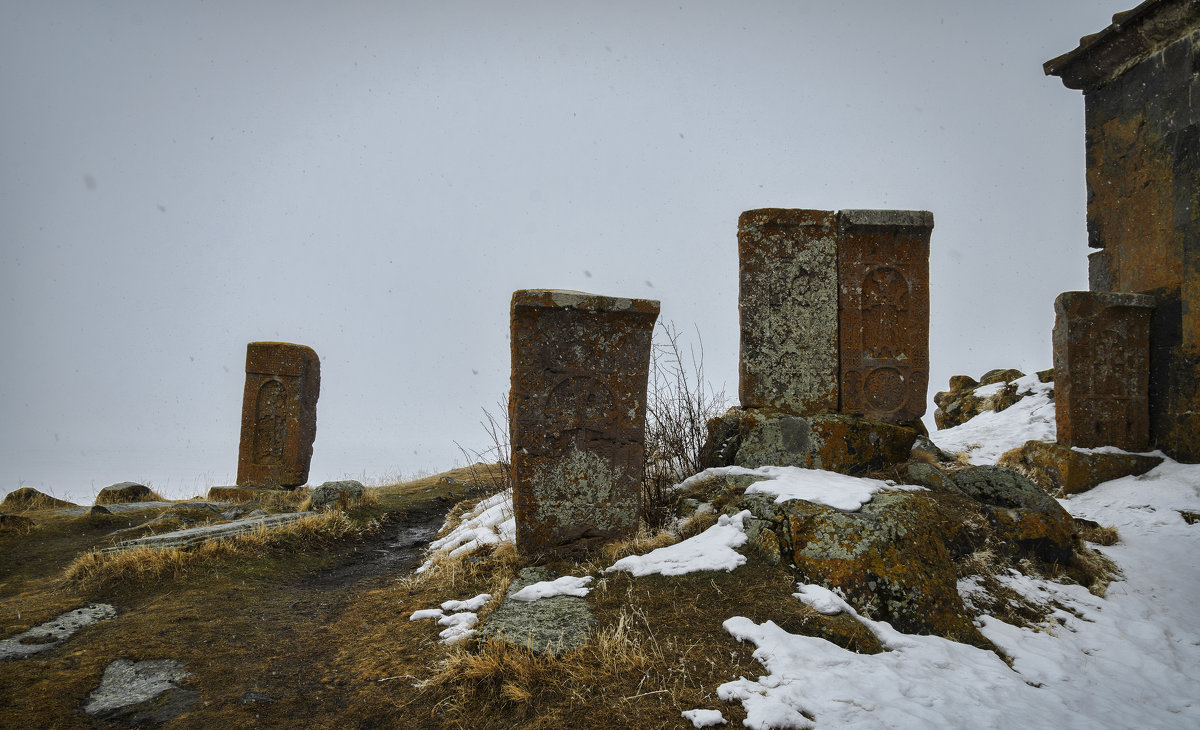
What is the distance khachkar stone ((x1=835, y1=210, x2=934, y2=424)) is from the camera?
583cm

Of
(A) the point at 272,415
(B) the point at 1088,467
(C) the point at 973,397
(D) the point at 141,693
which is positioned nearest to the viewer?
(D) the point at 141,693

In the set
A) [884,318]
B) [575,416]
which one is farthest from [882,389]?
[575,416]

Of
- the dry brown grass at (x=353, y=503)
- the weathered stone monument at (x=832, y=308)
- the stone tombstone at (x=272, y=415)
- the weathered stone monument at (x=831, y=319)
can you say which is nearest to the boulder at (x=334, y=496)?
the dry brown grass at (x=353, y=503)

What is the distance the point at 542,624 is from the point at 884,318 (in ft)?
14.3

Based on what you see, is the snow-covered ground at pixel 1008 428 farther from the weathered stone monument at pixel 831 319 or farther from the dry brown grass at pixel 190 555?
the dry brown grass at pixel 190 555

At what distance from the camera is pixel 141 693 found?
2.98m

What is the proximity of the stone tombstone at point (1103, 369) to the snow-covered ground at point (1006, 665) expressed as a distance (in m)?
1.53

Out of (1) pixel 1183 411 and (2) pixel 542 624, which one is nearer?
(2) pixel 542 624

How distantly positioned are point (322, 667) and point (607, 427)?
89.3 inches

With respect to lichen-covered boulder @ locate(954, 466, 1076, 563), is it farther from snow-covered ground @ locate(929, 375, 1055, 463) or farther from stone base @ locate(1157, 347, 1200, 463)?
snow-covered ground @ locate(929, 375, 1055, 463)

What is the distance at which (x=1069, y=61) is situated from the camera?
7594mm

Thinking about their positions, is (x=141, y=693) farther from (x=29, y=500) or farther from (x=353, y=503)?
(x=29, y=500)

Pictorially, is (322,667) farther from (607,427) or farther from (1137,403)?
(1137,403)

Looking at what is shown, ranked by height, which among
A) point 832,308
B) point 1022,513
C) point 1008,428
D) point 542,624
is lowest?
point 542,624
